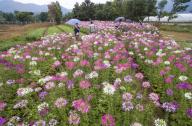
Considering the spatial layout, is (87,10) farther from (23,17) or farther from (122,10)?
(23,17)

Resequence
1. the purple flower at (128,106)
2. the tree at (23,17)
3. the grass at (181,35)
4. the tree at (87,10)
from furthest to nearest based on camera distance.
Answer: the tree at (23,17), the tree at (87,10), the grass at (181,35), the purple flower at (128,106)

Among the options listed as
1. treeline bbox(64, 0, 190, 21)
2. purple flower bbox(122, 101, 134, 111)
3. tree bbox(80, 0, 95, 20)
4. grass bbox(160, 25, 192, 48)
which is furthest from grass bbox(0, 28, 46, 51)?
tree bbox(80, 0, 95, 20)

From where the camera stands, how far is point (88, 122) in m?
5.04

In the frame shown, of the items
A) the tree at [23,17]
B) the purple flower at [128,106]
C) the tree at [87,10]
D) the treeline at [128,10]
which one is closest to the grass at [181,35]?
the treeline at [128,10]

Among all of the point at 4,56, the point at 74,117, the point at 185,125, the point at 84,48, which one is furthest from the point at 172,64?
the point at 4,56

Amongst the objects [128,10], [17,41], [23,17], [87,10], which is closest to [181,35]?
[17,41]

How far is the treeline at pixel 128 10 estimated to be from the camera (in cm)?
4491

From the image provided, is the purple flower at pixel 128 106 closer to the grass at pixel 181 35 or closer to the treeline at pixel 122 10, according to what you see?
the grass at pixel 181 35

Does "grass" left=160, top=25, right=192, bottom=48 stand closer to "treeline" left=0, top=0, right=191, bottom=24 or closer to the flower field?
the flower field

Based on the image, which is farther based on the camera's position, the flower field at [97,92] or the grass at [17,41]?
the grass at [17,41]

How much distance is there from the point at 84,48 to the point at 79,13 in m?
50.9

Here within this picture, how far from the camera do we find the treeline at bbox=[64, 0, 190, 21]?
44.9m

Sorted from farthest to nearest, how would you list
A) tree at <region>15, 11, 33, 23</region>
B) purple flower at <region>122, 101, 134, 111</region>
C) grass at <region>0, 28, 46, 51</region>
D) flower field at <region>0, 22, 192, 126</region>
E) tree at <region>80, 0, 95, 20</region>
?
1. tree at <region>15, 11, 33, 23</region>
2. tree at <region>80, 0, 95, 20</region>
3. grass at <region>0, 28, 46, 51</region>
4. flower field at <region>0, 22, 192, 126</region>
5. purple flower at <region>122, 101, 134, 111</region>

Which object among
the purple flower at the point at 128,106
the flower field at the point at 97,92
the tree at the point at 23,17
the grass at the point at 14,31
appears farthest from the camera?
the tree at the point at 23,17
